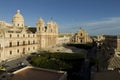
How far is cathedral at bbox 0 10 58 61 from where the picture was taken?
59531mm

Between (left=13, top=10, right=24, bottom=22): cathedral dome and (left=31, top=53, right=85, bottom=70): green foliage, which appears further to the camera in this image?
(left=13, top=10, right=24, bottom=22): cathedral dome

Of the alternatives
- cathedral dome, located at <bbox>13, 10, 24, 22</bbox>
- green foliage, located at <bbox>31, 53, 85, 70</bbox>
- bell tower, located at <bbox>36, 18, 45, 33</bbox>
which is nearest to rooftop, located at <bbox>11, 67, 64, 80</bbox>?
green foliage, located at <bbox>31, 53, 85, 70</bbox>

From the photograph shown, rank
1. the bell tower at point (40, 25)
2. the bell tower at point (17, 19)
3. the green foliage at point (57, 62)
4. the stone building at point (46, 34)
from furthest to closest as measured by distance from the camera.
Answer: the bell tower at point (17, 19)
the stone building at point (46, 34)
the bell tower at point (40, 25)
the green foliage at point (57, 62)

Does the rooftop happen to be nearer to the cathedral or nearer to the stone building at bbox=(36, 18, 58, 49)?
the cathedral

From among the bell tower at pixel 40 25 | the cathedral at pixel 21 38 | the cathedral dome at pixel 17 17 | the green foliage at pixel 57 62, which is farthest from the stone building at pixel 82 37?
the green foliage at pixel 57 62

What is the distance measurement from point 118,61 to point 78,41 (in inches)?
3219

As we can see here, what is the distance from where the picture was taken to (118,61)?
30.3 m

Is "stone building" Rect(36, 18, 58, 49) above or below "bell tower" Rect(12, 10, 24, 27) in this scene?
below

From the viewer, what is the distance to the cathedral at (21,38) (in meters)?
59.5

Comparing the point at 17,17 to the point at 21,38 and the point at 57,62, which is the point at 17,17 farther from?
the point at 57,62

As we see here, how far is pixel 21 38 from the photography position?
227ft

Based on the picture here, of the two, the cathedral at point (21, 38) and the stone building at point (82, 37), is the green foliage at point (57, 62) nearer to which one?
the cathedral at point (21, 38)

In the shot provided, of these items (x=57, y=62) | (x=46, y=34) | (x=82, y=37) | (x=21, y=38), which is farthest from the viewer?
(x=82, y=37)

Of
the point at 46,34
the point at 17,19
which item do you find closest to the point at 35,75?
the point at 17,19
